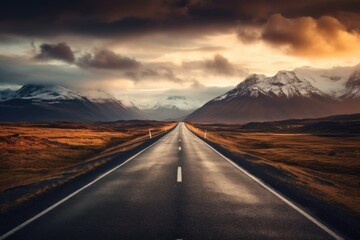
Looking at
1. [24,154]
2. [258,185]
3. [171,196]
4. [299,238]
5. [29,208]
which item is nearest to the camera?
[299,238]

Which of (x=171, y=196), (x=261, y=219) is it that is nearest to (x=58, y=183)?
(x=171, y=196)

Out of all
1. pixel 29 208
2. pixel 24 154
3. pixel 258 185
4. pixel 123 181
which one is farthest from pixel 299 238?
pixel 24 154

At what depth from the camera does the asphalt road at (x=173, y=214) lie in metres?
7.19

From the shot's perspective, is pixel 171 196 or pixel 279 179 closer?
pixel 171 196

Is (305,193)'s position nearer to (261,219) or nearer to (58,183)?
(261,219)

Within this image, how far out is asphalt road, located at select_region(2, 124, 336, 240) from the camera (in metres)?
7.19

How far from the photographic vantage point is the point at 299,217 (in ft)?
27.7

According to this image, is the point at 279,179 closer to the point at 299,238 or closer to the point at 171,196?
the point at 171,196

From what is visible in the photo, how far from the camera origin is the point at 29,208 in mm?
9484

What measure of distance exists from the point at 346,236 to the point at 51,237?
5997 mm

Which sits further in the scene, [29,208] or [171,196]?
[171,196]

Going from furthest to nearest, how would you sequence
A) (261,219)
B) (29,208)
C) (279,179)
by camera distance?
(279,179), (29,208), (261,219)

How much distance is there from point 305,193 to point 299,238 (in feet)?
16.7

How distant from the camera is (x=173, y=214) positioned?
8.60 m
